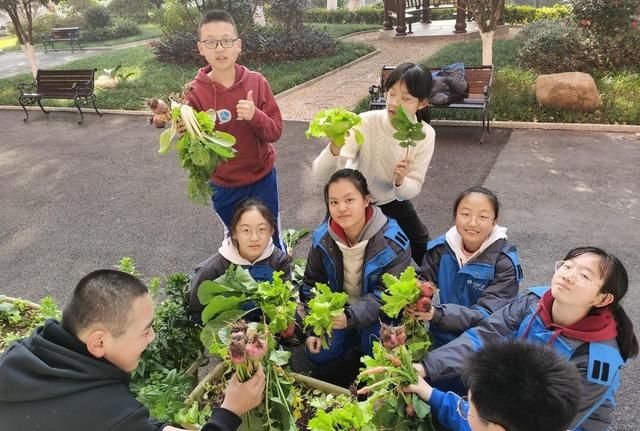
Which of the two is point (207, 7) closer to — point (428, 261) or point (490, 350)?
point (428, 261)

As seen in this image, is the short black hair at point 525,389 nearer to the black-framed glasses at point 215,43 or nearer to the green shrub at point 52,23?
the black-framed glasses at point 215,43

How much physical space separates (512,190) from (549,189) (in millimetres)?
408

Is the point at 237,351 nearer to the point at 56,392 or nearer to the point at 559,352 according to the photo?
the point at 56,392

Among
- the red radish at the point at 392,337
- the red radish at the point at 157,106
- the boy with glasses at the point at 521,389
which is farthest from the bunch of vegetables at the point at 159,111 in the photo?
the boy with glasses at the point at 521,389

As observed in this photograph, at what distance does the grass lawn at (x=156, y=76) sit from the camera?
10828mm

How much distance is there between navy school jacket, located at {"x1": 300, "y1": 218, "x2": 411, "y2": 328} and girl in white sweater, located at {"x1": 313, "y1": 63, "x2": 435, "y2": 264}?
395 millimetres

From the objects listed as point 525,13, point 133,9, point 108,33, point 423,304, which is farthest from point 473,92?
point 133,9

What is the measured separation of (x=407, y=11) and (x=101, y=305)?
16.4 m

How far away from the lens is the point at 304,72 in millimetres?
11820

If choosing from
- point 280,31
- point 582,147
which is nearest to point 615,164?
point 582,147

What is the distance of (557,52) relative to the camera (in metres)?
9.39

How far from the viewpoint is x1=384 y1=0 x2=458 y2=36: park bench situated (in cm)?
1506

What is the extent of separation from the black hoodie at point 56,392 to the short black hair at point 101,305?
0.26ft

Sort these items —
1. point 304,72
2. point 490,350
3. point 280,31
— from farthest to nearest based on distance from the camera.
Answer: point 280,31
point 304,72
point 490,350
